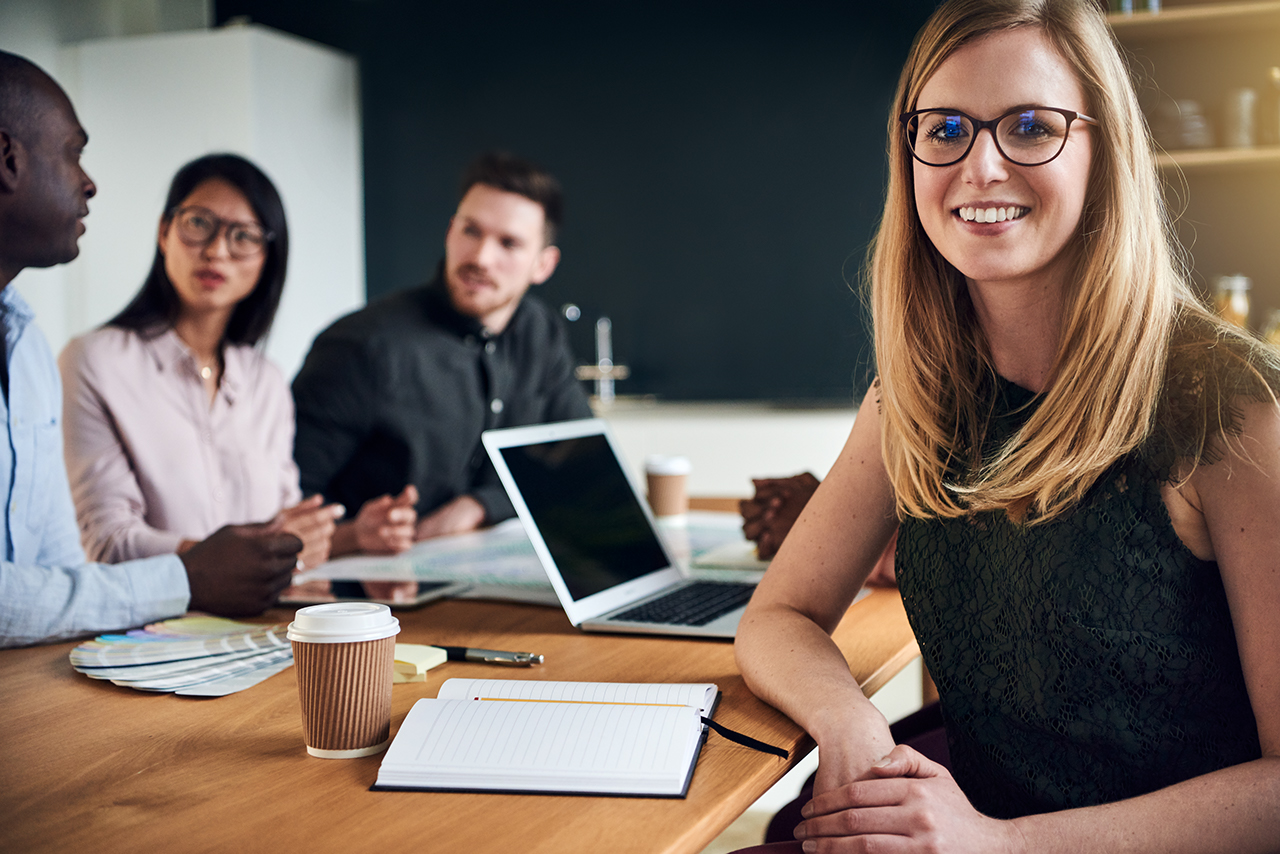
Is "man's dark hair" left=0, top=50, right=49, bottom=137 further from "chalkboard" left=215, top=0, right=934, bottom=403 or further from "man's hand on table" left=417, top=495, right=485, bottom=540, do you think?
"chalkboard" left=215, top=0, right=934, bottom=403

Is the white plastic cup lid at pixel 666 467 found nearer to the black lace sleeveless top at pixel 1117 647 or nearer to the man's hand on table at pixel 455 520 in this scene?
the man's hand on table at pixel 455 520

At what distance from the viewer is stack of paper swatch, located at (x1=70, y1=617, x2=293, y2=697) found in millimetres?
1099

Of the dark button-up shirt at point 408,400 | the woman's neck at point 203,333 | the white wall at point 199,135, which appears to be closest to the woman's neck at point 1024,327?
the dark button-up shirt at point 408,400

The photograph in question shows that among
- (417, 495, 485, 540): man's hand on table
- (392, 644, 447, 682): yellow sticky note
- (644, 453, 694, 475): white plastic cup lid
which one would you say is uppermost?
(392, 644, 447, 682): yellow sticky note

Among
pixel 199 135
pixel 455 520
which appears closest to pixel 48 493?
pixel 455 520

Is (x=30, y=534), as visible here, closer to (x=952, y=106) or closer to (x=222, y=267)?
(x=222, y=267)

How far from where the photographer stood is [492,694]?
99cm

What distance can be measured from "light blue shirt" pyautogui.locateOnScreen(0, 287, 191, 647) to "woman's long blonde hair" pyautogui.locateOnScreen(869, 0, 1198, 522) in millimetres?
909

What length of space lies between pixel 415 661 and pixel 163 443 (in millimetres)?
1201

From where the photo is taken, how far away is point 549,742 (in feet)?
2.89

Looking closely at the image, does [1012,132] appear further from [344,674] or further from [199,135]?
[199,135]

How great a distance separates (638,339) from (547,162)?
881mm

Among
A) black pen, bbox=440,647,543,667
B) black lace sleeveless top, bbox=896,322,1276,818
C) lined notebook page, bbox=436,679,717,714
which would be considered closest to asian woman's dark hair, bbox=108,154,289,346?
black pen, bbox=440,647,543,667

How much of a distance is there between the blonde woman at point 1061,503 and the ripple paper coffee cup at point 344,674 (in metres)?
0.38
